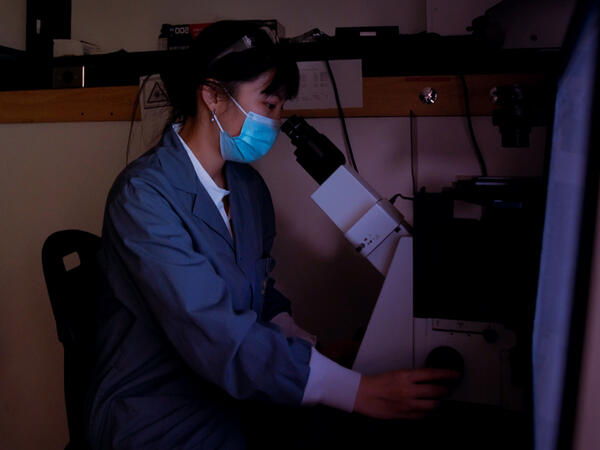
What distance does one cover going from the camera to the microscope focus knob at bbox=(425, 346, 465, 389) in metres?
0.80

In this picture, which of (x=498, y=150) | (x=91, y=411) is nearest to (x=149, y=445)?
(x=91, y=411)

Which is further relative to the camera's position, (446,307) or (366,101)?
(366,101)

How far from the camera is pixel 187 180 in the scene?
103 centimetres

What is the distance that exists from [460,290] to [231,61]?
0.71m

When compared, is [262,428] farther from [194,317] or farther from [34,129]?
[34,129]

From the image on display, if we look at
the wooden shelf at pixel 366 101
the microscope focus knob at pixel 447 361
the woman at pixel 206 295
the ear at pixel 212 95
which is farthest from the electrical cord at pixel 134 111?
the microscope focus knob at pixel 447 361

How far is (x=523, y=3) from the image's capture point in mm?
1036

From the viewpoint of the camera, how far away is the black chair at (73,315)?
943mm

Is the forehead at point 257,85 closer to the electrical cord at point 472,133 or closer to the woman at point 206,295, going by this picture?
the woman at point 206,295

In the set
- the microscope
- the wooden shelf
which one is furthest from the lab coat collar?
the wooden shelf

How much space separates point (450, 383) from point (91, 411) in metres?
0.74

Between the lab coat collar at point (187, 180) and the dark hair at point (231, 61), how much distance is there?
0.13 metres

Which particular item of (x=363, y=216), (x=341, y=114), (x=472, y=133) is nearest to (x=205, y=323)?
(x=363, y=216)

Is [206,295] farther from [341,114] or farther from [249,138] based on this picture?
[341,114]
